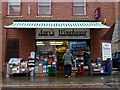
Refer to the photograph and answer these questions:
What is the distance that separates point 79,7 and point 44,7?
258 centimetres

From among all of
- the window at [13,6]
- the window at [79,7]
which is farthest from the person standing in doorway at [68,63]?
the window at [13,6]

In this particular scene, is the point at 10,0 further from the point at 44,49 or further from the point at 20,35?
the point at 44,49

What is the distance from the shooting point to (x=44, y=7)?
2127cm

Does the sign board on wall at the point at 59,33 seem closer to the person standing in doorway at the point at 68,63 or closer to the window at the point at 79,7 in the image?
the window at the point at 79,7

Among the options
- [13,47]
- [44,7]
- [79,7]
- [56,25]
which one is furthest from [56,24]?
[13,47]

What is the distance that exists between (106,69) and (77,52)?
2.36 meters

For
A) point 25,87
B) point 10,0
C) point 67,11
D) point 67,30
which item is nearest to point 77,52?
point 67,30

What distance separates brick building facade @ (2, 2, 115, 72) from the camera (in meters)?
20.6

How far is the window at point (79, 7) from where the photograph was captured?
21.3 metres

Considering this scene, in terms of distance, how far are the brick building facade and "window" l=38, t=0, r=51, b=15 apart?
266 mm

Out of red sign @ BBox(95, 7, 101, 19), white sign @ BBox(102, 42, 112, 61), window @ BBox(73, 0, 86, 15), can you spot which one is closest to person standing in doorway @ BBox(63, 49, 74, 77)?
white sign @ BBox(102, 42, 112, 61)

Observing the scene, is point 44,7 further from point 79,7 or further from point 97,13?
point 97,13

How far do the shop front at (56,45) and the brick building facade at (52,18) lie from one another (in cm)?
48

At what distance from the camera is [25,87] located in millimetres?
13375
